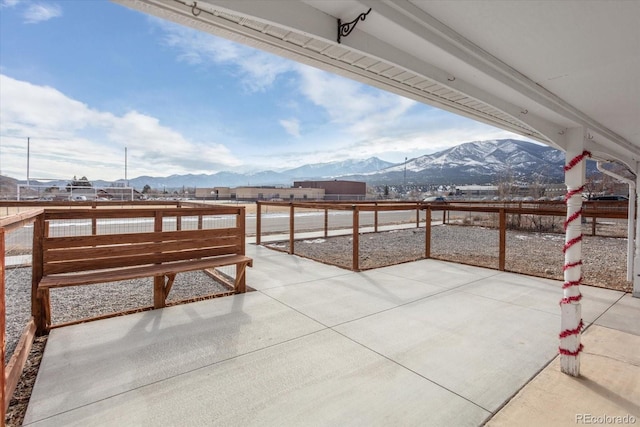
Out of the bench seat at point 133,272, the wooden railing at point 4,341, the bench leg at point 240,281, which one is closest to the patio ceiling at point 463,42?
the wooden railing at point 4,341

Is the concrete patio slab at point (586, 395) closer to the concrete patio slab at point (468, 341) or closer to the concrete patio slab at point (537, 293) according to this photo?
the concrete patio slab at point (468, 341)

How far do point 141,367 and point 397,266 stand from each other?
15.3 feet

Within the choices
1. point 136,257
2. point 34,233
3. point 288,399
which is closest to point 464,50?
point 288,399

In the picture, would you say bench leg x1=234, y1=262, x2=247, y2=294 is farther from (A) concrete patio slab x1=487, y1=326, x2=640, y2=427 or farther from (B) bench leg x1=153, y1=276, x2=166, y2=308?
(A) concrete patio slab x1=487, y1=326, x2=640, y2=427

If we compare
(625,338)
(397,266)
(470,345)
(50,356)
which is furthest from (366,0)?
(397,266)

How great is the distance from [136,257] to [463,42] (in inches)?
151

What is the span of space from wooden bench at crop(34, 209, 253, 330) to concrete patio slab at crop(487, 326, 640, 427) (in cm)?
325

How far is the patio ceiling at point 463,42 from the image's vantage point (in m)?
1.57

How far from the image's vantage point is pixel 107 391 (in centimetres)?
228

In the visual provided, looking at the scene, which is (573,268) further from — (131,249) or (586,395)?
(131,249)

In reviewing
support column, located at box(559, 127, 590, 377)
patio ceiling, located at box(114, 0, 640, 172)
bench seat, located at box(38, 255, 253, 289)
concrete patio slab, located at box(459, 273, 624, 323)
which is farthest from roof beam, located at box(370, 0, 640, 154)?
bench seat, located at box(38, 255, 253, 289)

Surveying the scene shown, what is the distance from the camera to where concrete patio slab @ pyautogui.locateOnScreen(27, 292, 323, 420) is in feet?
7.59

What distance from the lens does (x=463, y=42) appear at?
1908mm

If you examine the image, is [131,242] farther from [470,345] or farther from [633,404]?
[633,404]
